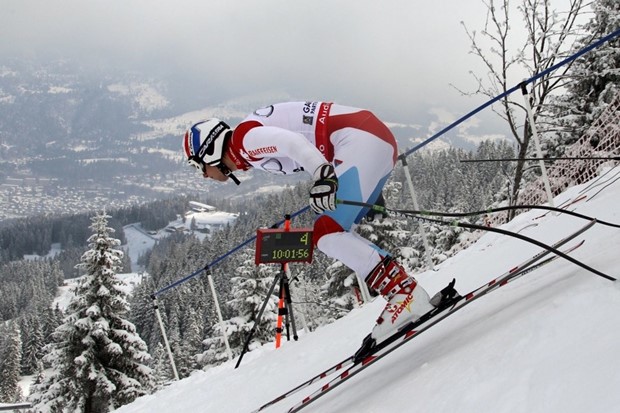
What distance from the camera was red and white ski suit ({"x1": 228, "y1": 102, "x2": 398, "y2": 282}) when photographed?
353 cm

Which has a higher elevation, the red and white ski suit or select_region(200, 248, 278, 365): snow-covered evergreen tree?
the red and white ski suit

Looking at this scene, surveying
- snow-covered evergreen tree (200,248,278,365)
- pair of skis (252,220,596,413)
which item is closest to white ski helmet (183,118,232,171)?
pair of skis (252,220,596,413)

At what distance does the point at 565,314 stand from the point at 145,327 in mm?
89154

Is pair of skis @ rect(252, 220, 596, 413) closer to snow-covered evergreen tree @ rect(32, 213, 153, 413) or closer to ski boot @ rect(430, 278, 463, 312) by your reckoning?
ski boot @ rect(430, 278, 463, 312)

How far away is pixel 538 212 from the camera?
8883 millimetres

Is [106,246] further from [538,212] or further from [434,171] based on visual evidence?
[434,171]

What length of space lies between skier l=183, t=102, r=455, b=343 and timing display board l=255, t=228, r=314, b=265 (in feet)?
7.42

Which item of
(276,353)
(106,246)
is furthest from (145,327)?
(276,353)

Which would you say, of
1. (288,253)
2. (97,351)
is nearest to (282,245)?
(288,253)

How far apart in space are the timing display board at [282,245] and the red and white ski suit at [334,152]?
2326 millimetres

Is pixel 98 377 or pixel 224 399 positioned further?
pixel 98 377

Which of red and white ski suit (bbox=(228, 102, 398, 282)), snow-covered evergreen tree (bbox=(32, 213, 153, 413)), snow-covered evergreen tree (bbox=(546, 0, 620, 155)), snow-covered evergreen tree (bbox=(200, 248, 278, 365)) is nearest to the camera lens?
red and white ski suit (bbox=(228, 102, 398, 282))

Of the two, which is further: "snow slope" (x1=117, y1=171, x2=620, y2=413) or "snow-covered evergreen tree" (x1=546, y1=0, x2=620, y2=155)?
"snow-covered evergreen tree" (x1=546, y1=0, x2=620, y2=155)

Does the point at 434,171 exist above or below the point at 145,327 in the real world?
above
